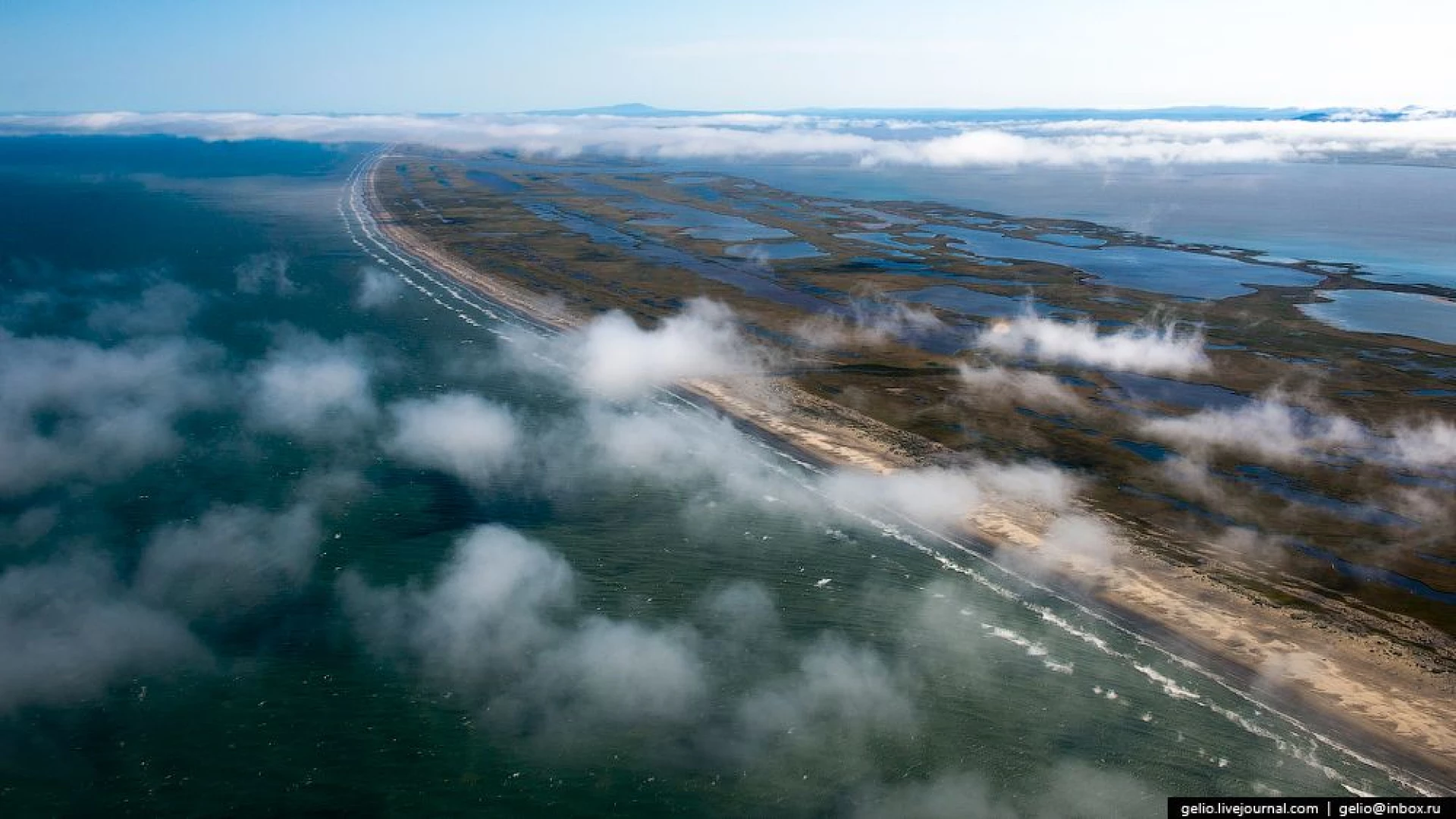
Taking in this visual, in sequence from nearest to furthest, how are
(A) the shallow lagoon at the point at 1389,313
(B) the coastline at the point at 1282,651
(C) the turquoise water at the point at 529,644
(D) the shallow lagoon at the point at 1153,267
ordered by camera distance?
(C) the turquoise water at the point at 529,644 → (B) the coastline at the point at 1282,651 → (A) the shallow lagoon at the point at 1389,313 → (D) the shallow lagoon at the point at 1153,267

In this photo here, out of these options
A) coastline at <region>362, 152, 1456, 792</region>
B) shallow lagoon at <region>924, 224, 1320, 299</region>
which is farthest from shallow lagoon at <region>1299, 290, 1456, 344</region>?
coastline at <region>362, 152, 1456, 792</region>

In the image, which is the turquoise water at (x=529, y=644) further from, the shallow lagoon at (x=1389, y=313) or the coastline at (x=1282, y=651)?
the shallow lagoon at (x=1389, y=313)

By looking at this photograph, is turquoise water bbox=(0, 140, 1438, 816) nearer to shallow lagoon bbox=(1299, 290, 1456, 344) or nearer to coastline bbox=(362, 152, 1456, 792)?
coastline bbox=(362, 152, 1456, 792)

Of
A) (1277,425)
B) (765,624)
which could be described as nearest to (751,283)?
(1277,425)

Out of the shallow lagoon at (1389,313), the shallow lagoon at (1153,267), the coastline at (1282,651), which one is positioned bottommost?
the coastline at (1282,651)

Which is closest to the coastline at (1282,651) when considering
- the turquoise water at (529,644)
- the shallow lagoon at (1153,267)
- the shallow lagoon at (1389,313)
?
the turquoise water at (529,644)

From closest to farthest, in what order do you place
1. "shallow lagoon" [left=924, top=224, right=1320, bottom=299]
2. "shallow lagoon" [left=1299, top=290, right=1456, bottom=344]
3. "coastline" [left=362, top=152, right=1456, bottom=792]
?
"coastline" [left=362, top=152, right=1456, bottom=792]
"shallow lagoon" [left=1299, top=290, right=1456, bottom=344]
"shallow lagoon" [left=924, top=224, right=1320, bottom=299]

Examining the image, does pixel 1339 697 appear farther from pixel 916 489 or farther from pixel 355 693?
pixel 355 693

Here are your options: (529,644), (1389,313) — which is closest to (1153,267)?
(1389,313)
